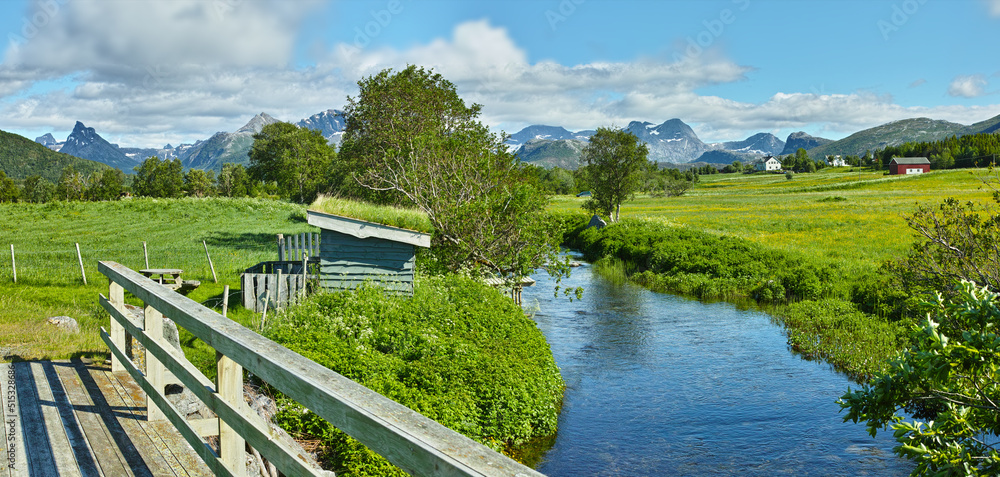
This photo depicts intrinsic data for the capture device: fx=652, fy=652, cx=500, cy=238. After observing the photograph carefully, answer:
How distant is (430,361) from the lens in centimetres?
1280

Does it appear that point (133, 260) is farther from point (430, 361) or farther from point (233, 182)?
point (233, 182)

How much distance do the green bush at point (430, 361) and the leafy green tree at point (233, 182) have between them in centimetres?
12820

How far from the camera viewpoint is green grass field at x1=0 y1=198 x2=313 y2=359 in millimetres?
14441

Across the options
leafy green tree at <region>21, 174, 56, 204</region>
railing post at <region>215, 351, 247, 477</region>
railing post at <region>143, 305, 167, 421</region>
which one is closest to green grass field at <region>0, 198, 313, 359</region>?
railing post at <region>143, 305, 167, 421</region>

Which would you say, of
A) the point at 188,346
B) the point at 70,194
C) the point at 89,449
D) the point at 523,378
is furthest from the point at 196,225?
the point at 70,194

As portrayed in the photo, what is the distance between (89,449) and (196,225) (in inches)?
1882

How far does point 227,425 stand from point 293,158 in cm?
9518

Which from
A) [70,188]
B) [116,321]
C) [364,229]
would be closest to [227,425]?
[116,321]

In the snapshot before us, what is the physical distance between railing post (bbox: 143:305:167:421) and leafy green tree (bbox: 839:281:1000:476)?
6202 mm

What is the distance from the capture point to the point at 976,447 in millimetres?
5652

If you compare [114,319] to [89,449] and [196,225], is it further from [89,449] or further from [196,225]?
[196,225]

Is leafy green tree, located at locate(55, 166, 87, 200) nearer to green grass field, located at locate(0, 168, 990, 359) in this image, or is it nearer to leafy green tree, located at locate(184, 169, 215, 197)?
leafy green tree, located at locate(184, 169, 215, 197)

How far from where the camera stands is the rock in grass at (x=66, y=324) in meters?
14.3

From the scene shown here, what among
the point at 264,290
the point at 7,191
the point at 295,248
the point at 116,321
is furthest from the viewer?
the point at 7,191
